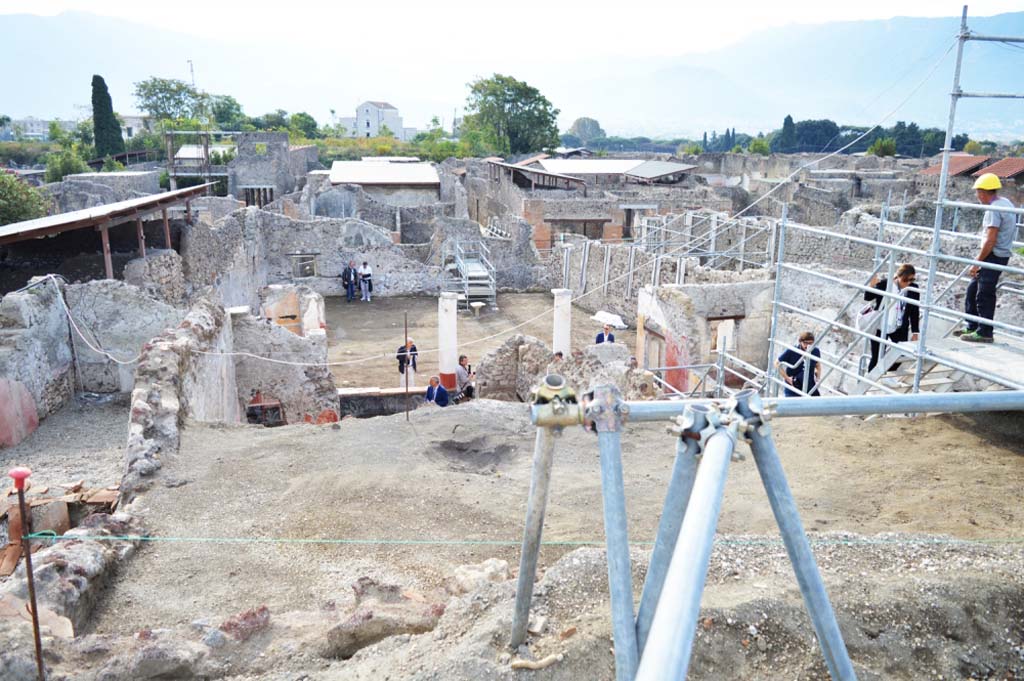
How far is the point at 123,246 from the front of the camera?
55.7 ft

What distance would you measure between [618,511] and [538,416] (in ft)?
1.42

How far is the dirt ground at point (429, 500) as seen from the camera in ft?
17.9

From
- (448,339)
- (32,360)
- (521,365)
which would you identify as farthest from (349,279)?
(32,360)

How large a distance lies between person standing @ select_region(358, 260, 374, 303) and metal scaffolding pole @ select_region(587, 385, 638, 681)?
893 inches

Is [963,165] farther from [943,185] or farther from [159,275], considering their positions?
[159,275]

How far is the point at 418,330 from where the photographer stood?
2134 centimetres

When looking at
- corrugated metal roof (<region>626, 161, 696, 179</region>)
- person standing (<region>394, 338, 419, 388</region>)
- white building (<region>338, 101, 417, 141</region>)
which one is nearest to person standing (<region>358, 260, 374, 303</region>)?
person standing (<region>394, 338, 419, 388</region>)

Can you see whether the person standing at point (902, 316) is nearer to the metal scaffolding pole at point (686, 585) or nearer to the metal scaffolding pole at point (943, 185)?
the metal scaffolding pole at point (943, 185)

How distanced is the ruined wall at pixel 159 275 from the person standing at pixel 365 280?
8.22 metres

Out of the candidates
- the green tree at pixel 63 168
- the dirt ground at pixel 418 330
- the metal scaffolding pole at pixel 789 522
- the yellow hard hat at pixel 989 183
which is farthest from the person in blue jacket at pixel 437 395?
the green tree at pixel 63 168

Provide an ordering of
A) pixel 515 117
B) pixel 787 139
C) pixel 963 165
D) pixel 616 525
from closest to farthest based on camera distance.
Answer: pixel 616 525
pixel 963 165
pixel 515 117
pixel 787 139

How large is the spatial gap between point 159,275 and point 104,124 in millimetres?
47220

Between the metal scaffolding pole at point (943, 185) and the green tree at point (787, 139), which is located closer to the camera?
the metal scaffolding pole at point (943, 185)

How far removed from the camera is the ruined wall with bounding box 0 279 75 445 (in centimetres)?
1045
